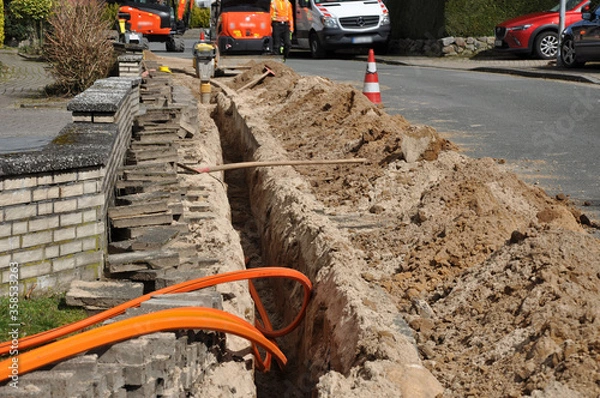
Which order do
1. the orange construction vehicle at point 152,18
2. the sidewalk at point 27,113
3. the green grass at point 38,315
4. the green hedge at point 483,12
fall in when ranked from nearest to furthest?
the green grass at point 38,315, the sidewalk at point 27,113, the green hedge at point 483,12, the orange construction vehicle at point 152,18

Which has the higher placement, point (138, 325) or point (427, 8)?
point (427, 8)

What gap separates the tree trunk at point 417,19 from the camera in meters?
26.3

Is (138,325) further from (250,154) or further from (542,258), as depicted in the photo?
(250,154)

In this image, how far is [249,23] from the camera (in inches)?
824

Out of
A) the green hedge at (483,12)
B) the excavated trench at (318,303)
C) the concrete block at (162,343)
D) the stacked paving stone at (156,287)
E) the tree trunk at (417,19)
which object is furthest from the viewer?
the tree trunk at (417,19)

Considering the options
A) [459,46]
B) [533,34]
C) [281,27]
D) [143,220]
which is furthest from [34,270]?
[459,46]

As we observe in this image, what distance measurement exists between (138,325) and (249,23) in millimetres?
17863

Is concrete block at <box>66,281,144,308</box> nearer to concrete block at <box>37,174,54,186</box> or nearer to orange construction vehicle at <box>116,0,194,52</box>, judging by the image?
concrete block at <box>37,174,54,186</box>

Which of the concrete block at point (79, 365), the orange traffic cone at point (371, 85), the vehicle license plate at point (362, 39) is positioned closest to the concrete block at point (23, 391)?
the concrete block at point (79, 365)

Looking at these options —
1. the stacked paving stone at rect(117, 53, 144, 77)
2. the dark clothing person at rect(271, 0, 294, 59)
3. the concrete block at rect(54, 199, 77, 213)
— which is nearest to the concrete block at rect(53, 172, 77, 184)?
the concrete block at rect(54, 199, 77, 213)

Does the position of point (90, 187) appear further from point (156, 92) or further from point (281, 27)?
point (281, 27)

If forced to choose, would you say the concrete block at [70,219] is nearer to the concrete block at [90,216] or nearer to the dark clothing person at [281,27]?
the concrete block at [90,216]

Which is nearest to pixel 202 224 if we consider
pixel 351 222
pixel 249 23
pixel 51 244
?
pixel 351 222

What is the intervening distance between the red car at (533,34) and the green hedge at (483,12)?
346cm
